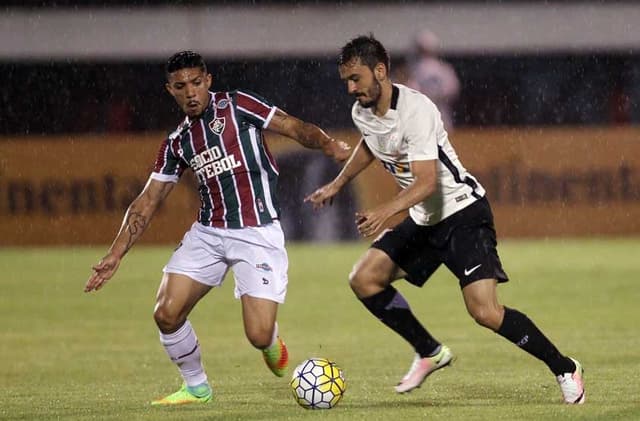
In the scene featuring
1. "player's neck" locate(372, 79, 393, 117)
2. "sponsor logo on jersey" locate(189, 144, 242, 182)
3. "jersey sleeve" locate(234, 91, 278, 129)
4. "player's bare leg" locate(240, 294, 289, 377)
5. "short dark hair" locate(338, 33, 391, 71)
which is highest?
"short dark hair" locate(338, 33, 391, 71)

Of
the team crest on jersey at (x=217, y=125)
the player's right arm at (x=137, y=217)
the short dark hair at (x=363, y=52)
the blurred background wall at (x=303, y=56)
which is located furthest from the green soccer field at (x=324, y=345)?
the blurred background wall at (x=303, y=56)

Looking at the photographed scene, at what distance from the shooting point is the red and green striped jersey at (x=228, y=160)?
720 cm

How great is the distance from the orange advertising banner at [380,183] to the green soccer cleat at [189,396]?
11396 millimetres

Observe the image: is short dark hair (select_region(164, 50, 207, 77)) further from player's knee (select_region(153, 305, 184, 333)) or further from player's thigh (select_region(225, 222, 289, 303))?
player's knee (select_region(153, 305, 184, 333))

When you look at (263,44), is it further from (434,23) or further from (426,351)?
(426,351)

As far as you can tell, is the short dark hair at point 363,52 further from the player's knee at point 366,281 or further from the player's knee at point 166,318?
the player's knee at point 166,318

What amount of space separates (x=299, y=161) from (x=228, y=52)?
629cm

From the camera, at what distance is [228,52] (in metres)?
24.1

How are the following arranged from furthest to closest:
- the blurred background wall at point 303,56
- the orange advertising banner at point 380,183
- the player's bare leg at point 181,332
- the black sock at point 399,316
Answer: the blurred background wall at point 303,56, the orange advertising banner at point 380,183, the black sock at point 399,316, the player's bare leg at point 181,332

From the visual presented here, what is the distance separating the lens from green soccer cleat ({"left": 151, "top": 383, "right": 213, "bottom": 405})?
23.5 ft

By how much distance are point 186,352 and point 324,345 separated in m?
2.93

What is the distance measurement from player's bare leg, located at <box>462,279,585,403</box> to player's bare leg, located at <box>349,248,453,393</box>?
68 cm

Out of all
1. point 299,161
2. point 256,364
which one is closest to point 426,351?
point 256,364

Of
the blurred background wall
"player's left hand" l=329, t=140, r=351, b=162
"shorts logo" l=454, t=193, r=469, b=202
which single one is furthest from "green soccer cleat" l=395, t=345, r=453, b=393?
the blurred background wall
